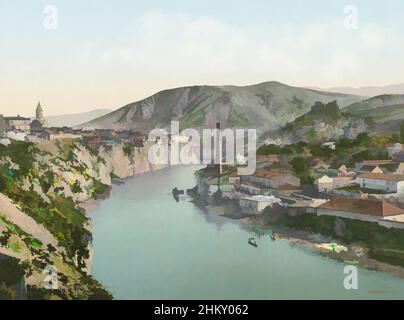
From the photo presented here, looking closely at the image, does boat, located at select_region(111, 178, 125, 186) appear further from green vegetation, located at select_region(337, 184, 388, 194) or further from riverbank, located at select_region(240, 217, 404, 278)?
green vegetation, located at select_region(337, 184, 388, 194)

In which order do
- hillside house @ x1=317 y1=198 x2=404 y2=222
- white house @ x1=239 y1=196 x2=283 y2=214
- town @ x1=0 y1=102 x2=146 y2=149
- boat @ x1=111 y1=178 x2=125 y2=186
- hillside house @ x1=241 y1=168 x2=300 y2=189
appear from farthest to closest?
boat @ x1=111 y1=178 x2=125 y2=186
town @ x1=0 y1=102 x2=146 y2=149
hillside house @ x1=241 y1=168 x2=300 y2=189
white house @ x1=239 y1=196 x2=283 y2=214
hillside house @ x1=317 y1=198 x2=404 y2=222

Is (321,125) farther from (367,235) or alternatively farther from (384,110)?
(367,235)

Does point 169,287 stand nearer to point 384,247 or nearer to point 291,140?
point 384,247

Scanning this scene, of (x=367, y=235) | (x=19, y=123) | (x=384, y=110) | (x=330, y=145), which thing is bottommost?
(x=367, y=235)

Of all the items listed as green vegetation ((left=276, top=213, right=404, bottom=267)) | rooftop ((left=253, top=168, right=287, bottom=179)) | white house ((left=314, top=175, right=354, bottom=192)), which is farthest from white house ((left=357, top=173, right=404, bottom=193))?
rooftop ((left=253, top=168, right=287, bottom=179))

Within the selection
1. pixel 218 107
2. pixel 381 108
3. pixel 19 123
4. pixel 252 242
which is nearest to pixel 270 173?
pixel 252 242
